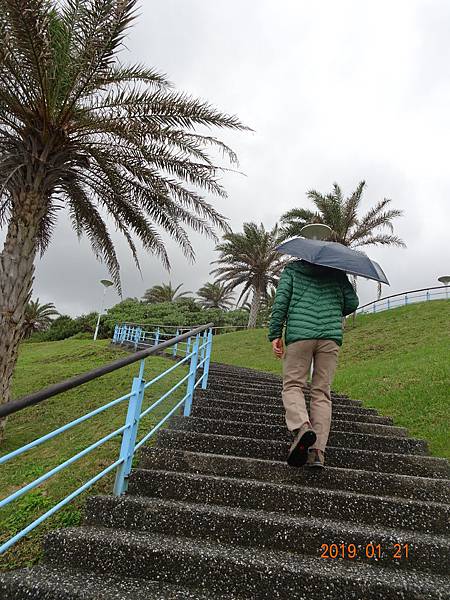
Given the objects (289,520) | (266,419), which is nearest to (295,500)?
(289,520)

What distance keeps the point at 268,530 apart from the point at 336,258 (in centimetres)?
203

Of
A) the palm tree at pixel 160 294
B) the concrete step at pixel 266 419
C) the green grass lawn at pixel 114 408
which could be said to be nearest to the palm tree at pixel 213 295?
the palm tree at pixel 160 294

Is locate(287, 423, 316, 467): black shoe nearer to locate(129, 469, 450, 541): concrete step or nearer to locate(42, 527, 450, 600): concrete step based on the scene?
locate(129, 469, 450, 541): concrete step

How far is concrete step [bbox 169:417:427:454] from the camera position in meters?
3.77

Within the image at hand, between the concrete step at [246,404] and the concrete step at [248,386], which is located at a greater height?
the concrete step at [248,386]

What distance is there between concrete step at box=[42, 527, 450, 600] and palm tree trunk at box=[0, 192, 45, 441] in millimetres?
4206

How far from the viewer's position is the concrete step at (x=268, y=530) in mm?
2213

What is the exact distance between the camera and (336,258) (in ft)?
10.6

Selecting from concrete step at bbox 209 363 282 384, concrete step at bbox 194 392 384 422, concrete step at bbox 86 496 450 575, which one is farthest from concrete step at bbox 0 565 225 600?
concrete step at bbox 209 363 282 384

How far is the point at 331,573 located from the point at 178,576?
775 millimetres

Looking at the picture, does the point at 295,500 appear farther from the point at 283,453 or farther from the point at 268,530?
the point at 283,453

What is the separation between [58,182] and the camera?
6.43 meters

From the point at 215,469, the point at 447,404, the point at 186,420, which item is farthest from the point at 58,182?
the point at 447,404
